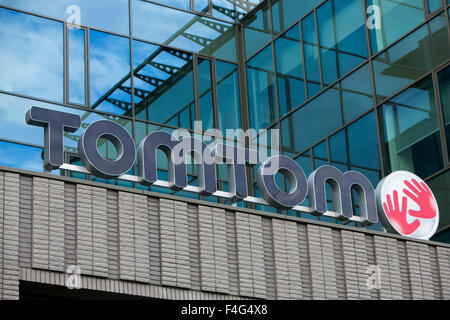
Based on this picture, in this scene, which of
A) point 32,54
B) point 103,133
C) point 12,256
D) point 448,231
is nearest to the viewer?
point 12,256

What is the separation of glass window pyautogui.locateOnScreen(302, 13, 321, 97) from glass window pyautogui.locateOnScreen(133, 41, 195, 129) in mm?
3488

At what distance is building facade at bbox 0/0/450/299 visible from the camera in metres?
15.9

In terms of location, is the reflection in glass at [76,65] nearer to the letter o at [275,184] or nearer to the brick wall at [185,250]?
the letter o at [275,184]

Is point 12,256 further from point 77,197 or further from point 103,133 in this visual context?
point 103,133

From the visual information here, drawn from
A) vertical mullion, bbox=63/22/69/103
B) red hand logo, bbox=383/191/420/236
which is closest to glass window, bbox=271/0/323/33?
vertical mullion, bbox=63/22/69/103

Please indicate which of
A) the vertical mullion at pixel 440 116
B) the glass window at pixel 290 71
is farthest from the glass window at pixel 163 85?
the vertical mullion at pixel 440 116

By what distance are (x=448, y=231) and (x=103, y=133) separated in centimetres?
885

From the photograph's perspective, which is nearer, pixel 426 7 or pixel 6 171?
pixel 6 171

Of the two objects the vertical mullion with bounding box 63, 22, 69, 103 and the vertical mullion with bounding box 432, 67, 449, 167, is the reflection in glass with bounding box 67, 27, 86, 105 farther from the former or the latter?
the vertical mullion with bounding box 432, 67, 449, 167

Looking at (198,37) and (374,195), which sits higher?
(198,37)

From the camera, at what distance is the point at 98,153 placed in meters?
16.9

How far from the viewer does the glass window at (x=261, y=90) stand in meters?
28.8
